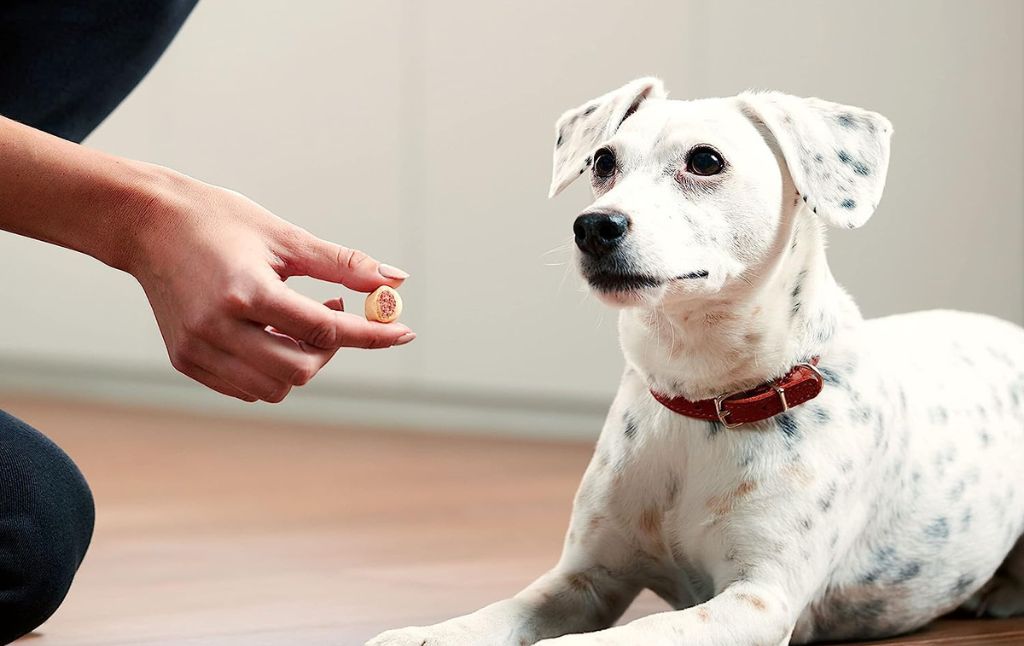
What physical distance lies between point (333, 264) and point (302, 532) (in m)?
1.32

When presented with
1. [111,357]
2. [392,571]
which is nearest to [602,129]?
[392,571]

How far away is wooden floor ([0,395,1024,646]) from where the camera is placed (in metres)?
1.80

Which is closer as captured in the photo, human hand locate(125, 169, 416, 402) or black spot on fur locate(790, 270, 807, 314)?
human hand locate(125, 169, 416, 402)

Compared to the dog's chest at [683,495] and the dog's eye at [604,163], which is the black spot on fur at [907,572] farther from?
the dog's eye at [604,163]

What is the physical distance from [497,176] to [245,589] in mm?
2210

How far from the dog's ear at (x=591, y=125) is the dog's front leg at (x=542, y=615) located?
48 centimetres

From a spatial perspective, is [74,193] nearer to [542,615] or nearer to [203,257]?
[203,257]

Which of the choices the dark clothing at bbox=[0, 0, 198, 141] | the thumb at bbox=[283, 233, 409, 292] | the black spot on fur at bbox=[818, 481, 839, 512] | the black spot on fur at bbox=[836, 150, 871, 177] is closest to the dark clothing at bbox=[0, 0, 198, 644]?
the dark clothing at bbox=[0, 0, 198, 141]

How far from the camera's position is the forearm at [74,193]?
1.24 meters

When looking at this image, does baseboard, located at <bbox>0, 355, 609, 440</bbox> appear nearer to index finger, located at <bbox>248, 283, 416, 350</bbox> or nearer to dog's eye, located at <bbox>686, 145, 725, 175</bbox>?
dog's eye, located at <bbox>686, 145, 725, 175</bbox>

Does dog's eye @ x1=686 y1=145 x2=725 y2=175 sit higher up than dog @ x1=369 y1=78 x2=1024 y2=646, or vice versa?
dog's eye @ x1=686 y1=145 x2=725 y2=175

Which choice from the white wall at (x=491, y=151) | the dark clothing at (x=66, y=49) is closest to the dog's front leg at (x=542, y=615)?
the dark clothing at (x=66, y=49)

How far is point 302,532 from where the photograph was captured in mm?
2443

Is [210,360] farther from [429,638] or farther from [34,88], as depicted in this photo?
[34,88]
